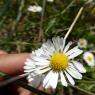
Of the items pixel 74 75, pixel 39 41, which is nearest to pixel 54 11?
pixel 39 41

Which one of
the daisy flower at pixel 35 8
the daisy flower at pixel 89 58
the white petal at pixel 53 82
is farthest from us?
the daisy flower at pixel 35 8

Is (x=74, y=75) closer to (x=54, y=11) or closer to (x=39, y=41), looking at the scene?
(x=39, y=41)

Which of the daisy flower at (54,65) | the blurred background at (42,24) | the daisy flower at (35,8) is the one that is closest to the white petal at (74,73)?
the daisy flower at (54,65)

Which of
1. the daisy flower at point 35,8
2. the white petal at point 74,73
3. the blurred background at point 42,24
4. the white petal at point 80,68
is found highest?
the daisy flower at point 35,8

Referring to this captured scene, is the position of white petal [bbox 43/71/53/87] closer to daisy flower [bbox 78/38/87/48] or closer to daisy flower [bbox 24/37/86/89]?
daisy flower [bbox 24/37/86/89]

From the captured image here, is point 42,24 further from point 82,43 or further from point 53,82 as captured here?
point 53,82

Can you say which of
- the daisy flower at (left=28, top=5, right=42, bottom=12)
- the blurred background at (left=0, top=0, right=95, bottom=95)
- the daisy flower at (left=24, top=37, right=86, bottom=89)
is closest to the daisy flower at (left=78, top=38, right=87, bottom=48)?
the blurred background at (left=0, top=0, right=95, bottom=95)

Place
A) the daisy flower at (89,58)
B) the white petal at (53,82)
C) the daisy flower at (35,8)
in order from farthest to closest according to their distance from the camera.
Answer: the daisy flower at (35,8) → the daisy flower at (89,58) → the white petal at (53,82)

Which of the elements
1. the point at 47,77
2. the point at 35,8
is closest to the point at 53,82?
the point at 47,77

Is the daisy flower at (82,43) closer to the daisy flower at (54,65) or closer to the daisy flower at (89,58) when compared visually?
the daisy flower at (89,58)
